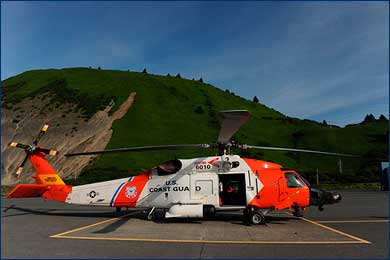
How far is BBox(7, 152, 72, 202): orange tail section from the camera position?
559 inches

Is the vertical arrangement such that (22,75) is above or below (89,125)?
above

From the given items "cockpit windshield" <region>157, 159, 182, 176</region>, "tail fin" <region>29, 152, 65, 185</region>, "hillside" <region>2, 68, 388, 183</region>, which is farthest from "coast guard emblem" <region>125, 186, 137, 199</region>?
"hillside" <region>2, 68, 388, 183</region>

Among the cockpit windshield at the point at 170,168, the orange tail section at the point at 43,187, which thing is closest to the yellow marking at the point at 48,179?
the orange tail section at the point at 43,187

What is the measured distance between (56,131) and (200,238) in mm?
61045

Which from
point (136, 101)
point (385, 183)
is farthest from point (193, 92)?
point (385, 183)

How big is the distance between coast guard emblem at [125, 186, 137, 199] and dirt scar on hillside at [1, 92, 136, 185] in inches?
1641

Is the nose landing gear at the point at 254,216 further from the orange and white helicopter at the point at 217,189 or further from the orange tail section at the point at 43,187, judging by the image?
the orange tail section at the point at 43,187

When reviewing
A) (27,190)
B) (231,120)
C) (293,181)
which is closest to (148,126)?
(27,190)

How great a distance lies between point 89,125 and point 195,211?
5826cm

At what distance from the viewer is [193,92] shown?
329 feet

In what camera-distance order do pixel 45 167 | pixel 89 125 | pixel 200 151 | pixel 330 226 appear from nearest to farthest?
1. pixel 330 226
2. pixel 45 167
3. pixel 200 151
4. pixel 89 125

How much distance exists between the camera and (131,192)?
13422mm

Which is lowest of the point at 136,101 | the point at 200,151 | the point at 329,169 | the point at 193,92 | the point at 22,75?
the point at 329,169

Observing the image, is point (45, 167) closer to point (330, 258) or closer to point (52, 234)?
point (52, 234)
